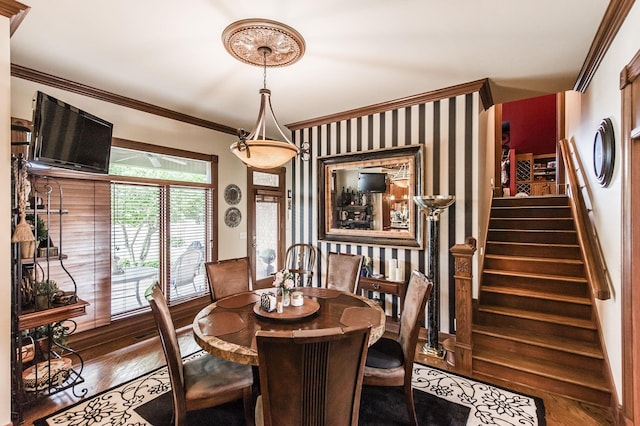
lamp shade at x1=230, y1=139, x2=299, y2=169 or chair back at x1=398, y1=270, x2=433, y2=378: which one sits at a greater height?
lamp shade at x1=230, y1=139, x2=299, y2=169

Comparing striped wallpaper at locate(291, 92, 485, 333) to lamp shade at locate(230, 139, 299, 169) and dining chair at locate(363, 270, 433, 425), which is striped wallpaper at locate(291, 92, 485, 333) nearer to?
dining chair at locate(363, 270, 433, 425)

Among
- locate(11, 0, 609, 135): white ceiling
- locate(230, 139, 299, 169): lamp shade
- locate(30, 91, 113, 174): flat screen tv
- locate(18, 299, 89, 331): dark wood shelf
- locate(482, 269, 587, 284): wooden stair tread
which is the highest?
locate(11, 0, 609, 135): white ceiling

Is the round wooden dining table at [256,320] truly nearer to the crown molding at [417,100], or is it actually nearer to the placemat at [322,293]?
the placemat at [322,293]

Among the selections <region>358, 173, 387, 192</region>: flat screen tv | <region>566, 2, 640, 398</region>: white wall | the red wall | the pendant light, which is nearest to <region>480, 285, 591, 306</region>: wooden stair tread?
<region>566, 2, 640, 398</region>: white wall

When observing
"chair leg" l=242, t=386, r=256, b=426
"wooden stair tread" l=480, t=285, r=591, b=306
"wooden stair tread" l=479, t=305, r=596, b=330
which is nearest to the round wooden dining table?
"chair leg" l=242, t=386, r=256, b=426

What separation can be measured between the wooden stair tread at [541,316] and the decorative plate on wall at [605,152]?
1357mm

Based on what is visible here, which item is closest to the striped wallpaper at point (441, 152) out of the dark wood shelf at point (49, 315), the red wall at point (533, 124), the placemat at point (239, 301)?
the placemat at point (239, 301)

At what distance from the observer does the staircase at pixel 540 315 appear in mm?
2646

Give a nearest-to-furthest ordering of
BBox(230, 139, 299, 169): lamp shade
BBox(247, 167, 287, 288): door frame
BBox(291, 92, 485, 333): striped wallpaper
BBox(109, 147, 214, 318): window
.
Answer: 1. BBox(230, 139, 299, 169): lamp shade
2. BBox(291, 92, 485, 333): striped wallpaper
3. BBox(109, 147, 214, 318): window
4. BBox(247, 167, 287, 288): door frame

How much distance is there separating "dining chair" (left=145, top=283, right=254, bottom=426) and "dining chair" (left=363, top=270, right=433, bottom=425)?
80cm

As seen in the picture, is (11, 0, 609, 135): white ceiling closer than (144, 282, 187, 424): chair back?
No

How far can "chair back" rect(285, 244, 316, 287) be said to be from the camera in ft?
14.9

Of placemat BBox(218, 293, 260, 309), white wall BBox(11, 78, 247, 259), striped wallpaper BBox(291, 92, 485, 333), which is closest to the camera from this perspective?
placemat BBox(218, 293, 260, 309)

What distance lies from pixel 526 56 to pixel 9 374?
184 inches
